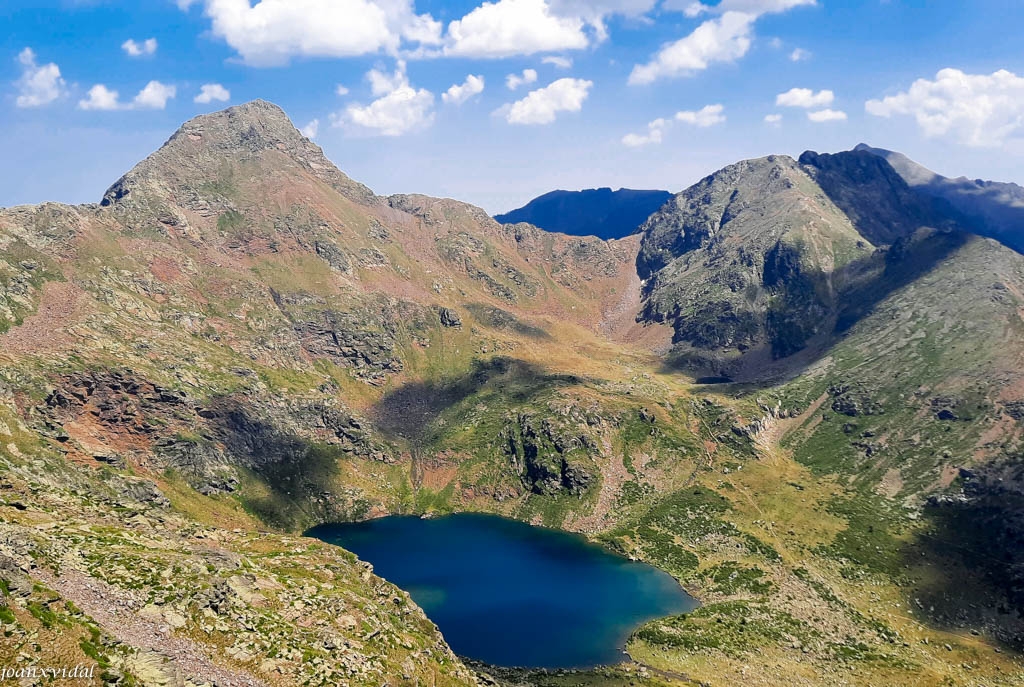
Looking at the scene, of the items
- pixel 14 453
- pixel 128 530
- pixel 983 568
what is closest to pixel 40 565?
pixel 128 530

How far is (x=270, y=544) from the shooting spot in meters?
136

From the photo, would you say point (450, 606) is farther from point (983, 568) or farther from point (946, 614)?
point (983, 568)

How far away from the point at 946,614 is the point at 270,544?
179 m

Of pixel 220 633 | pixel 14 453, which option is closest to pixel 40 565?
pixel 220 633

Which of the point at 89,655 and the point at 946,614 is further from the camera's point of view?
the point at 946,614

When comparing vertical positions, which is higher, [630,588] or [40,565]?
[40,565]

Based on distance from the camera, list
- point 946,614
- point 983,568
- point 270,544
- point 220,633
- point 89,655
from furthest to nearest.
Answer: point 983,568 < point 946,614 < point 270,544 < point 220,633 < point 89,655

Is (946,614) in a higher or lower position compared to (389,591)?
lower

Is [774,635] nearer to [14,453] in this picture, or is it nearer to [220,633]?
[220,633]

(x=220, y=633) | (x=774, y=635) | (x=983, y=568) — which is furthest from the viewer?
(x=983, y=568)

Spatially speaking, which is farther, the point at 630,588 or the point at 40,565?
the point at 630,588

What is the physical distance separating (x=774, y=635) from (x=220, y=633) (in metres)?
140

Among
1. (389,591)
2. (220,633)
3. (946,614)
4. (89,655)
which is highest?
(89,655)

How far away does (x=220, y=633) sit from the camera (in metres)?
78.0
